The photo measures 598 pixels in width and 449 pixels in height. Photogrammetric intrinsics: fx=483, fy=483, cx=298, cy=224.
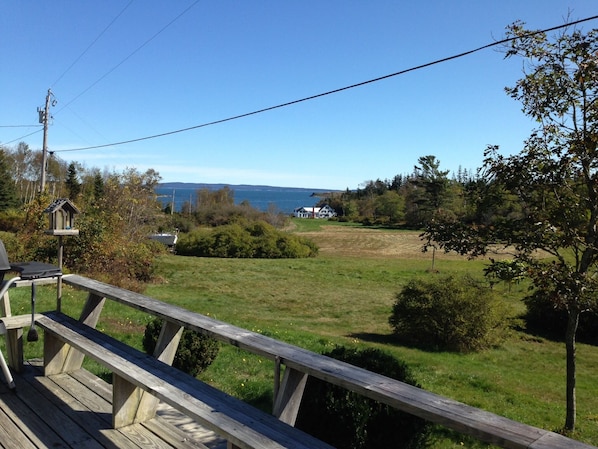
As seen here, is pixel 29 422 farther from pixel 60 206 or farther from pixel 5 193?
pixel 5 193

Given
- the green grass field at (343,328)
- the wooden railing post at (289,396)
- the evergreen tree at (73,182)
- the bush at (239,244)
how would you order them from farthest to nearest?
the evergreen tree at (73,182) → the bush at (239,244) → the green grass field at (343,328) → the wooden railing post at (289,396)

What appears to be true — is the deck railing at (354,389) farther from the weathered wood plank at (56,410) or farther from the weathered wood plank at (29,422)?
the weathered wood plank at (29,422)

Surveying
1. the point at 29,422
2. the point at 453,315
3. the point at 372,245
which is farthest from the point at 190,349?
the point at 372,245

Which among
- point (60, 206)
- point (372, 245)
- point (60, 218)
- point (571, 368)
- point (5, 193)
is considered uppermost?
point (5, 193)

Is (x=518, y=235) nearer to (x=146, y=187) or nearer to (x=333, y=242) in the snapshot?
(x=146, y=187)

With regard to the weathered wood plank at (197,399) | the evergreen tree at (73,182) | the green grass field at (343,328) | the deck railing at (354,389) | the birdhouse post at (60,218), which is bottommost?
the green grass field at (343,328)

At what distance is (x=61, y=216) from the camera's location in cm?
549

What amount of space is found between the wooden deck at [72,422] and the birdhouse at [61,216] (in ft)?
5.90

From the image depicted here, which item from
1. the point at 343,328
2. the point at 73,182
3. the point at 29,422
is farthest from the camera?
the point at 73,182

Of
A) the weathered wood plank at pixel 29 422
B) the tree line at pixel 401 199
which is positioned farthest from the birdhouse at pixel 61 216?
the tree line at pixel 401 199

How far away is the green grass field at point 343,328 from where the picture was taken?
6.46 metres

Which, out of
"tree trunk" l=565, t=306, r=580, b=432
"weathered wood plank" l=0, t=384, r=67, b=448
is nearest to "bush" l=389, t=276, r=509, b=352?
"tree trunk" l=565, t=306, r=580, b=432

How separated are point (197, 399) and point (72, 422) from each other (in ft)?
3.90

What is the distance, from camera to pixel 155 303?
371 centimetres
